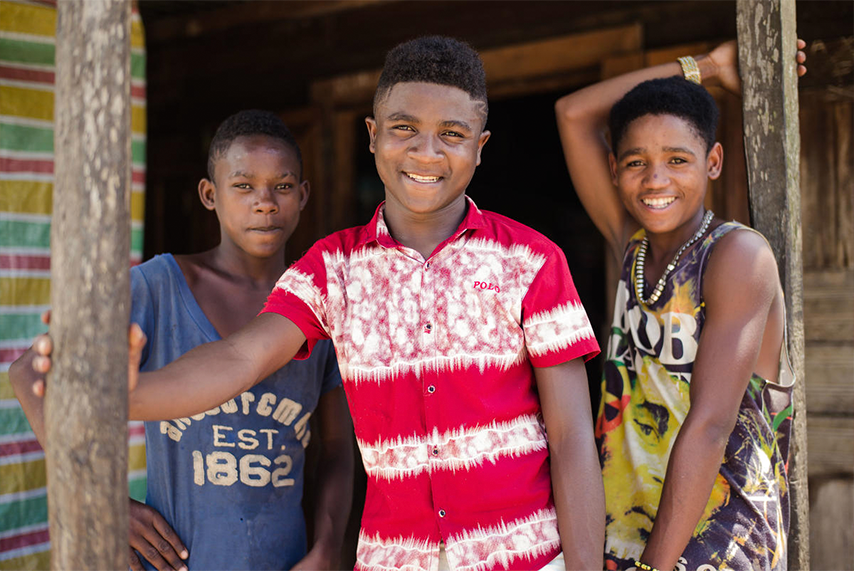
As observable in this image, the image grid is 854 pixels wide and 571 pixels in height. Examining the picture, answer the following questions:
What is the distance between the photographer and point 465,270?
163 centimetres

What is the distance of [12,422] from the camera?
2.81m

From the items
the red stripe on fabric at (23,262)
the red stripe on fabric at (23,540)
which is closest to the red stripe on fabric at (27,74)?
the red stripe on fabric at (23,262)

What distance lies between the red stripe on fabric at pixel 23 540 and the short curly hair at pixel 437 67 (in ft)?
7.28

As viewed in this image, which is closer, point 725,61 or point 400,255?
point 400,255

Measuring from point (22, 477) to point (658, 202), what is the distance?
2.45 meters

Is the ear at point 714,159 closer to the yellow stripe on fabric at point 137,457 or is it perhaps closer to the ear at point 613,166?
the ear at point 613,166

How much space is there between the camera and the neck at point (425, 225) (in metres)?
1.71

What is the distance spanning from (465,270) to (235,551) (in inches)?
37.7

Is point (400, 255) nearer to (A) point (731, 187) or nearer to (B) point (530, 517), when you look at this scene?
(B) point (530, 517)

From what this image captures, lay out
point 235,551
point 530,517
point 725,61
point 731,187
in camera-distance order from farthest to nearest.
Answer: point 731,187 → point 725,61 → point 235,551 → point 530,517

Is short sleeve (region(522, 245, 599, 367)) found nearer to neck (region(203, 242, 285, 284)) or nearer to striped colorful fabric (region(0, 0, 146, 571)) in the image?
neck (region(203, 242, 285, 284))

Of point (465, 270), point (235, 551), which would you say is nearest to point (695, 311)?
point (465, 270)

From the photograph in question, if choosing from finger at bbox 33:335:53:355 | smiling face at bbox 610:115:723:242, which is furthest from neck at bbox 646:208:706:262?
finger at bbox 33:335:53:355

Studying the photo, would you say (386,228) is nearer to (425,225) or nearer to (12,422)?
(425,225)
